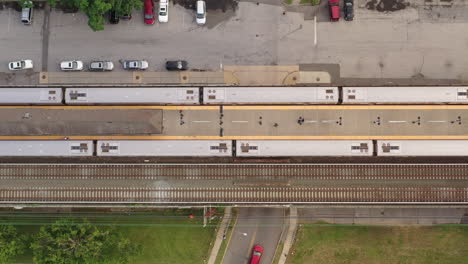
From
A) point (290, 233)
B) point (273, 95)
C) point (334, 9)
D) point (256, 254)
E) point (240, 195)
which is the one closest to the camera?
point (273, 95)

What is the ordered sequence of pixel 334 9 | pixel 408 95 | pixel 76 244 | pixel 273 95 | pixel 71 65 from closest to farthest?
pixel 408 95 → pixel 273 95 → pixel 76 244 → pixel 334 9 → pixel 71 65

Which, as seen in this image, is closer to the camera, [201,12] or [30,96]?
[30,96]

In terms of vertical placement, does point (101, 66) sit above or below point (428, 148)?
above

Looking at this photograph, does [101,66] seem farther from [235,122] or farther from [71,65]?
[235,122]

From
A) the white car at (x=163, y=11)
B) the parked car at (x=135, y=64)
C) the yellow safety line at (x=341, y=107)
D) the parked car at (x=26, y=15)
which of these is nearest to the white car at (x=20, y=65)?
the parked car at (x=26, y=15)

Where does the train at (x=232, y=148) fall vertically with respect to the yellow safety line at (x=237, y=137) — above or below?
below

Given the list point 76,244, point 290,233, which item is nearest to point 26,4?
point 76,244

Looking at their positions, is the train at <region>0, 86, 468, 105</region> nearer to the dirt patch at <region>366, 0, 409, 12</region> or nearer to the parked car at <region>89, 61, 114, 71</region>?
the parked car at <region>89, 61, 114, 71</region>

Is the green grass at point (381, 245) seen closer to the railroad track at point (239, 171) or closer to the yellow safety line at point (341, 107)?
→ the railroad track at point (239, 171)
